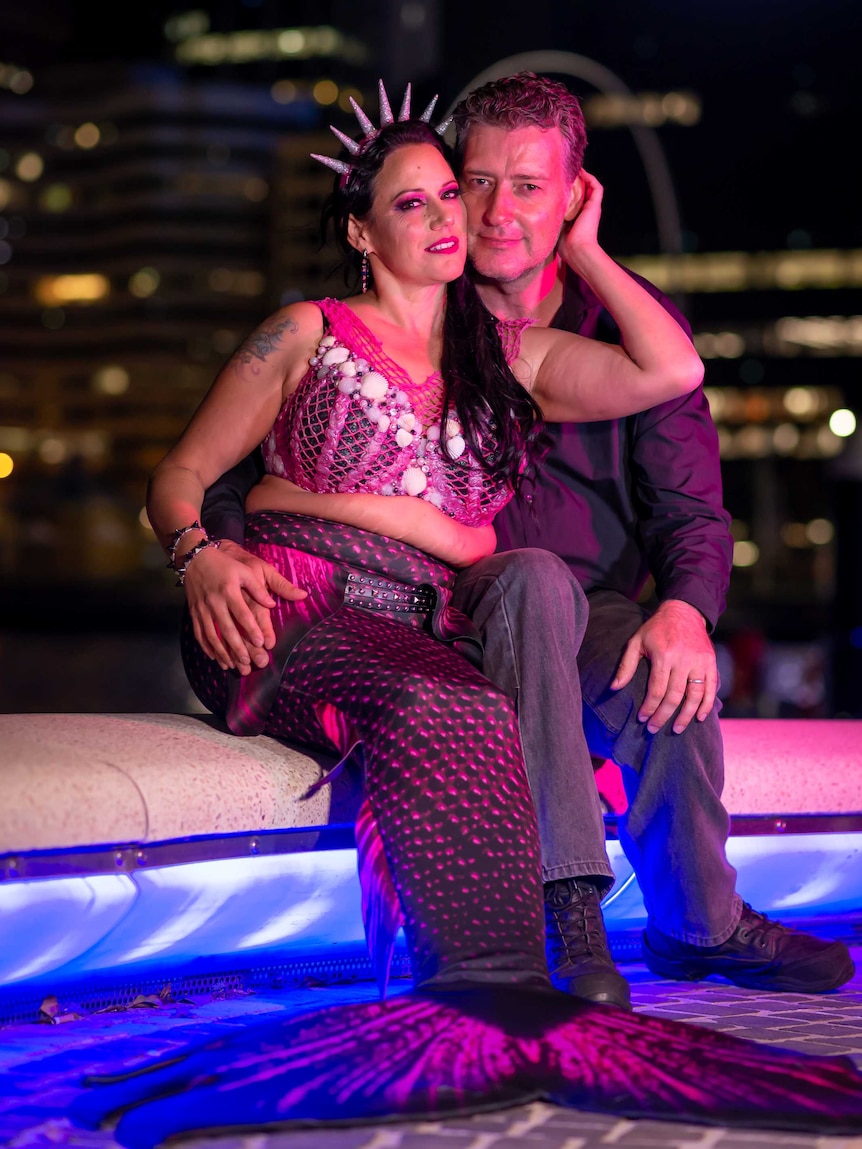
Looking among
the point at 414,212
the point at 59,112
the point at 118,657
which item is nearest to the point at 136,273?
the point at 59,112

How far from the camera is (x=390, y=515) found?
3084 millimetres

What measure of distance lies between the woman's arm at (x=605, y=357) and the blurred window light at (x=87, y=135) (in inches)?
5067

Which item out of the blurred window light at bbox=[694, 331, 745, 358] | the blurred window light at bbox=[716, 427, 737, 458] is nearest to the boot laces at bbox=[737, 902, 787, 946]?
the blurred window light at bbox=[716, 427, 737, 458]

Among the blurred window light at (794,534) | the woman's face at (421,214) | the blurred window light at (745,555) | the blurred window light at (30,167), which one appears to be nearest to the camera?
the woman's face at (421,214)

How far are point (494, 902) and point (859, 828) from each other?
141 cm

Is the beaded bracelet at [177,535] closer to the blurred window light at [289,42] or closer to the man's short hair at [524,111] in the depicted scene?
the man's short hair at [524,111]

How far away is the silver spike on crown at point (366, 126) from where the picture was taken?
3.22 metres

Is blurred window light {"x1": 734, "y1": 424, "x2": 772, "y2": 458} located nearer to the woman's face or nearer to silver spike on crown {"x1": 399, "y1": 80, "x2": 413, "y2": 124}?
silver spike on crown {"x1": 399, "y1": 80, "x2": 413, "y2": 124}

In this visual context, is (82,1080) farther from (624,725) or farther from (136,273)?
(136,273)

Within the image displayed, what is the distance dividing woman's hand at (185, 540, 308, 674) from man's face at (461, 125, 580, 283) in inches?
40.3

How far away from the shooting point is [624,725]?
2992 mm

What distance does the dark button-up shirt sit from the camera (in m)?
3.41

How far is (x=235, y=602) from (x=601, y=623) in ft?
2.80

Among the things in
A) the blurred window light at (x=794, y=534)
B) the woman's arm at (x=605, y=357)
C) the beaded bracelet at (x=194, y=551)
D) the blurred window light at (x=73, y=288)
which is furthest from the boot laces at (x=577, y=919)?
the blurred window light at (x=73, y=288)
